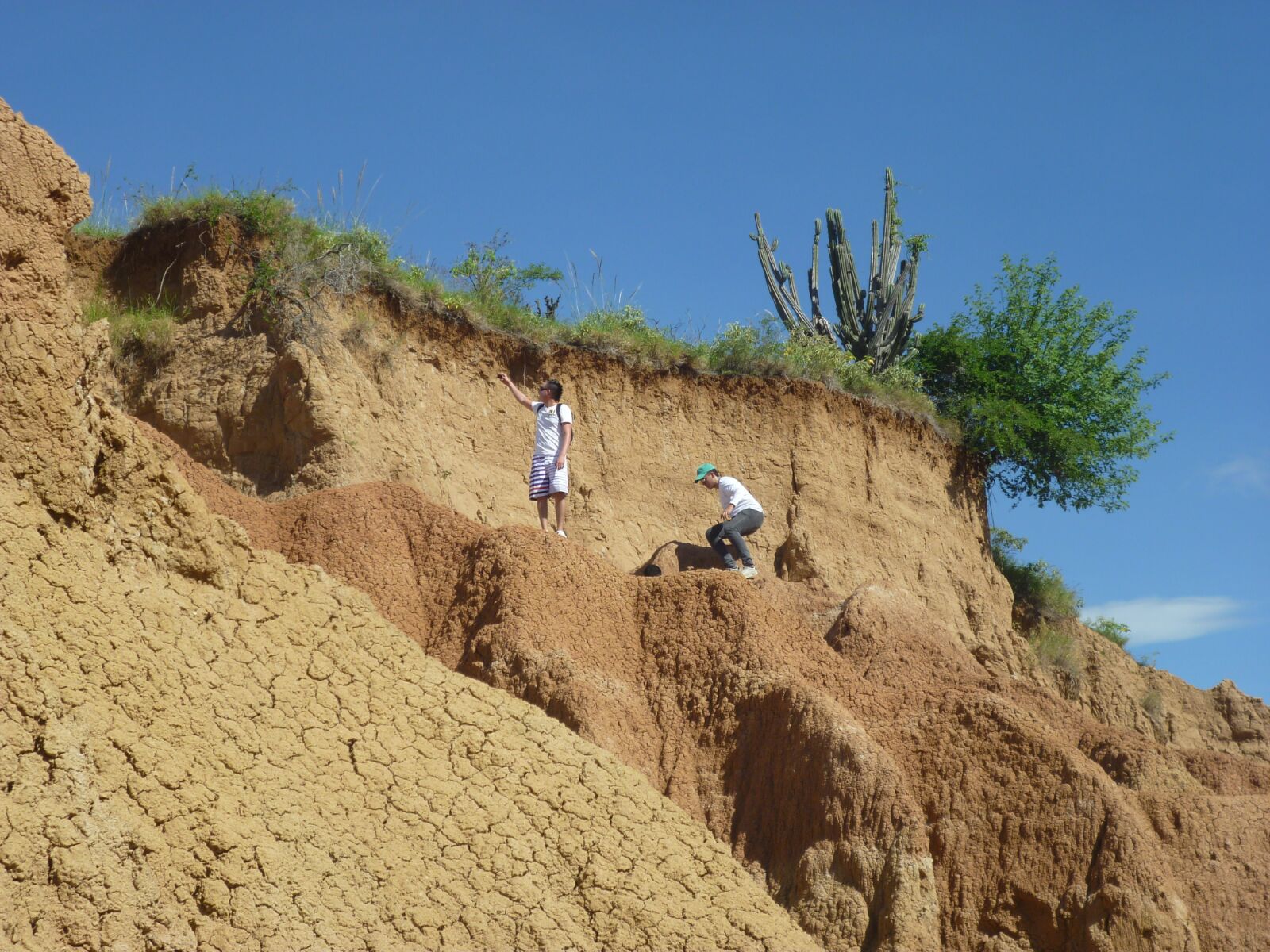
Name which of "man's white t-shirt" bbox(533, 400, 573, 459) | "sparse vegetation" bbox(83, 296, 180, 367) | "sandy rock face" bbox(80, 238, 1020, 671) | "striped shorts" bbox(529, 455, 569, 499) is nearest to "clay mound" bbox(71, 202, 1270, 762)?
"sandy rock face" bbox(80, 238, 1020, 671)

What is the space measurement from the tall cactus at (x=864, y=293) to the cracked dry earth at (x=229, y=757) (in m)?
12.7

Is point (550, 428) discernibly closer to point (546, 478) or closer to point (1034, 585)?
point (546, 478)

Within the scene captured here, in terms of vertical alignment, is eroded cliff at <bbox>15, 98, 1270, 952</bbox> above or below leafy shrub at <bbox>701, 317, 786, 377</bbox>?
below

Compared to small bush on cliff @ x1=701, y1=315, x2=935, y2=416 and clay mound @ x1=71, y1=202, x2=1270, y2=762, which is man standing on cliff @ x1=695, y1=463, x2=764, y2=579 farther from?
small bush on cliff @ x1=701, y1=315, x2=935, y2=416

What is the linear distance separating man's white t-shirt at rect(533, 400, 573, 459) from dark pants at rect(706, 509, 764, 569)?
71.3 inches

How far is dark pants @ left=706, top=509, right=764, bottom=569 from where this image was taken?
14211mm

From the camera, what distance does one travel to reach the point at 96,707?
26.4ft

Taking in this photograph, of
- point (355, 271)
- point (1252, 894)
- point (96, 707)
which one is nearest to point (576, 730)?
point (96, 707)

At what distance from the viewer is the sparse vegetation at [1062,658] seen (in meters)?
19.0

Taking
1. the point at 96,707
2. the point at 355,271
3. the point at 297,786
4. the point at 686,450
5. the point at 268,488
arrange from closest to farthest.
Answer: the point at 96,707 → the point at 297,786 → the point at 268,488 → the point at 355,271 → the point at 686,450

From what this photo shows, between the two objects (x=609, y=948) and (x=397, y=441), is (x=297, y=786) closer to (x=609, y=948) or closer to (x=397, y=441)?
(x=609, y=948)

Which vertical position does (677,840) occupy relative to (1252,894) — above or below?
below

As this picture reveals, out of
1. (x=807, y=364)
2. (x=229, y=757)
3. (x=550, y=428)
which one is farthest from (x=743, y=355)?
(x=229, y=757)

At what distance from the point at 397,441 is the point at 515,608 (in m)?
3.57
